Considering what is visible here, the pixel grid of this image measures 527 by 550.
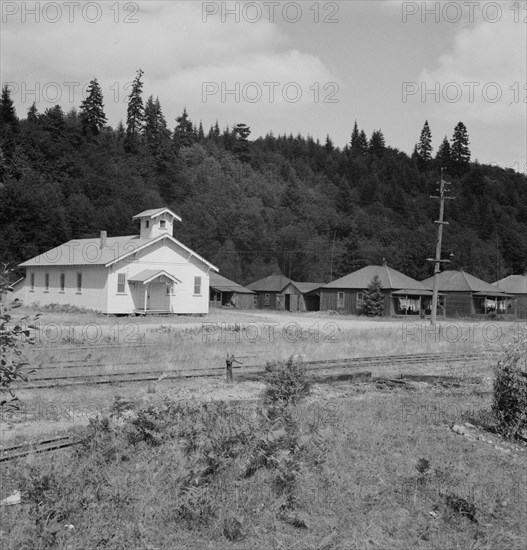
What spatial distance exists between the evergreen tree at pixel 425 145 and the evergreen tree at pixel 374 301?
407ft

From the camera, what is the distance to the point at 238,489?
6816 mm

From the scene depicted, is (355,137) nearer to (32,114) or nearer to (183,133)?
(183,133)

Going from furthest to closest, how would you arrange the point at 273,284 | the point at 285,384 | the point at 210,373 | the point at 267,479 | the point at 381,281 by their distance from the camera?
the point at 273,284 < the point at 381,281 < the point at 210,373 < the point at 285,384 < the point at 267,479

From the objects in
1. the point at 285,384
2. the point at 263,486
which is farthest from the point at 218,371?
the point at 263,486

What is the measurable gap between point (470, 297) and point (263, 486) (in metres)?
54.8

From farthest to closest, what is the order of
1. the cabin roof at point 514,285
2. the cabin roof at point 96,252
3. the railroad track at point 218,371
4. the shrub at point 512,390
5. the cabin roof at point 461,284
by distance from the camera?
the cabin roof at point 514,285, the cabin roof at point 461,284, the cabin roof at point 96,252, the railroad track at point 218,371, the shrub at point 512,390

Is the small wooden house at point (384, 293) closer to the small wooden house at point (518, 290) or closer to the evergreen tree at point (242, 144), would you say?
the small wooden house at point (518, 290)

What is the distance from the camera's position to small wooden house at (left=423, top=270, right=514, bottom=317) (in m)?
58.3

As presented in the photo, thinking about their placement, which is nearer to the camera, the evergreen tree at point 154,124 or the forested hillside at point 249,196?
the forested hillside at point 249,196

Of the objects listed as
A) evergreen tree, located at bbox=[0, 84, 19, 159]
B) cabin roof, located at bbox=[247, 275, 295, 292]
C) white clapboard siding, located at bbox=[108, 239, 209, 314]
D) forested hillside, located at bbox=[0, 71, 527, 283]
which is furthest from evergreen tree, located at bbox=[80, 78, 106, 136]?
white clapboard siding, located at bbox=[108, 239, 209, 314]

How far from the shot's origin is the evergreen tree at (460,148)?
525 feet

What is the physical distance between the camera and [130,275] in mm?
40000

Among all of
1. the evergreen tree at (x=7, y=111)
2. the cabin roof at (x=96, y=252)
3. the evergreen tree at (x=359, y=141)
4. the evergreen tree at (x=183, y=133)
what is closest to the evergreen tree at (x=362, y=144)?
the evergreen tree at (x=359, y=141)

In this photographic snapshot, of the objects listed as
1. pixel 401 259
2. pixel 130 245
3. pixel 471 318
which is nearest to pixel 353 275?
pixel 471 318
